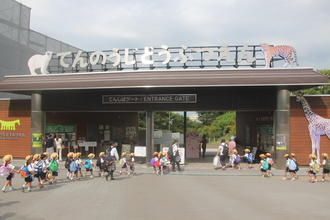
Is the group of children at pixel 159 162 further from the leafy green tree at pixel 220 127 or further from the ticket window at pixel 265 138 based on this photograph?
the leafy green tree at pixel 220 127

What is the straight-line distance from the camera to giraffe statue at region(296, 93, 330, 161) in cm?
1839

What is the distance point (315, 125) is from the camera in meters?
18.4

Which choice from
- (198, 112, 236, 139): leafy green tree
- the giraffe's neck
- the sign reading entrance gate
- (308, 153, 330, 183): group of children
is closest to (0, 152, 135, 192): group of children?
the sign reading entrance gate

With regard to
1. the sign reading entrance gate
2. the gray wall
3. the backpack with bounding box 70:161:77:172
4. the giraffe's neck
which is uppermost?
the gray wall

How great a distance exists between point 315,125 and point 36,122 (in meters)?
17.1

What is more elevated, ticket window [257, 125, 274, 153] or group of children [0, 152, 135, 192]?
ticket window [257, 125, 274, 153]

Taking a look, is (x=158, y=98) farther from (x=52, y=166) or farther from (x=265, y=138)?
(x=52, y=166)

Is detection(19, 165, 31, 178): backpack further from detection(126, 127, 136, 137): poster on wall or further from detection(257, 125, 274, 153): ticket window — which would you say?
detection(126, 127, 136, 137): poster on wall

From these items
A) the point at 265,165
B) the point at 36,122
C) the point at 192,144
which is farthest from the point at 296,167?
the point at 36,122

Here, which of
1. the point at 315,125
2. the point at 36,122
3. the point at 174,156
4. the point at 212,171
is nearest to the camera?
the point at 174,156

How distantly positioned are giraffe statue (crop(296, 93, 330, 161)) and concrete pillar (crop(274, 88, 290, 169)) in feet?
4.85

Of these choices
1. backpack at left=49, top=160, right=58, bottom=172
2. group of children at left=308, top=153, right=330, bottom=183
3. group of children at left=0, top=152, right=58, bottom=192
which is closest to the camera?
group of children at left=0, top=152, right=58, bottom=192

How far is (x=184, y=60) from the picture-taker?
18984 millimetres

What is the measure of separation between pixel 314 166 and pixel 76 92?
1442 cm
